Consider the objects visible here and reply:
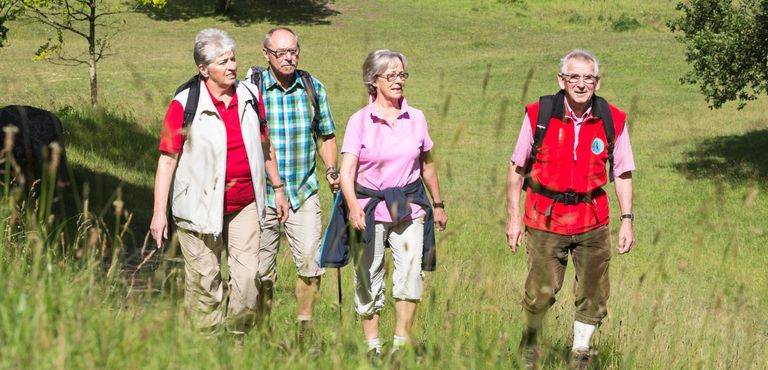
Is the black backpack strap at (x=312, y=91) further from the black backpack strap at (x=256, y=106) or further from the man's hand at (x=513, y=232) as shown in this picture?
the man's hand at (x=513, y=232)

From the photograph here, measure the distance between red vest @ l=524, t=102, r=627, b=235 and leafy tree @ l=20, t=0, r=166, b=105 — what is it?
1095 cm

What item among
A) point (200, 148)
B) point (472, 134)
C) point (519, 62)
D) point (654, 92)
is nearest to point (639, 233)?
point (472, 134)

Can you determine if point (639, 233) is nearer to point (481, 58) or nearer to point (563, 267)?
point (563, 267)

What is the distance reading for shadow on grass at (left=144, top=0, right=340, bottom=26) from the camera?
158ft

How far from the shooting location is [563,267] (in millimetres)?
6941

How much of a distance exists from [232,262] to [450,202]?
457 inches

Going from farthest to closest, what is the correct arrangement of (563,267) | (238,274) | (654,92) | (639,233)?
(654,92) → (639,233) → (563,267) → (238,274)

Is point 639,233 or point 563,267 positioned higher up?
point 563,267

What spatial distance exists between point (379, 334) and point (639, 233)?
11.1 m

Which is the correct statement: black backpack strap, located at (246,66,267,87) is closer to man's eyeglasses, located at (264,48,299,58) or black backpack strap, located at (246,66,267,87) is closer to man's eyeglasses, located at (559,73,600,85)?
man's eyeglasses, located at (264,48,299,58)

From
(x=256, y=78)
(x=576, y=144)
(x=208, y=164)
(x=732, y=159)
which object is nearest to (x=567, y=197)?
(x=576, y=144)

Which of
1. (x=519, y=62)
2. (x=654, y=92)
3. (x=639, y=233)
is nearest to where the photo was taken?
(x=639, y=233)

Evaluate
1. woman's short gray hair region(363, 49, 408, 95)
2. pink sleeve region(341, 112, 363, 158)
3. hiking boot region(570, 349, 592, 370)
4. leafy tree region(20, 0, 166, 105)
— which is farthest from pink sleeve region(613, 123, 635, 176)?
leafy tree region(20, 0, 166, 105)

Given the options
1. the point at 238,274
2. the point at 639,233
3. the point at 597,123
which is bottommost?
the point at 639,233
